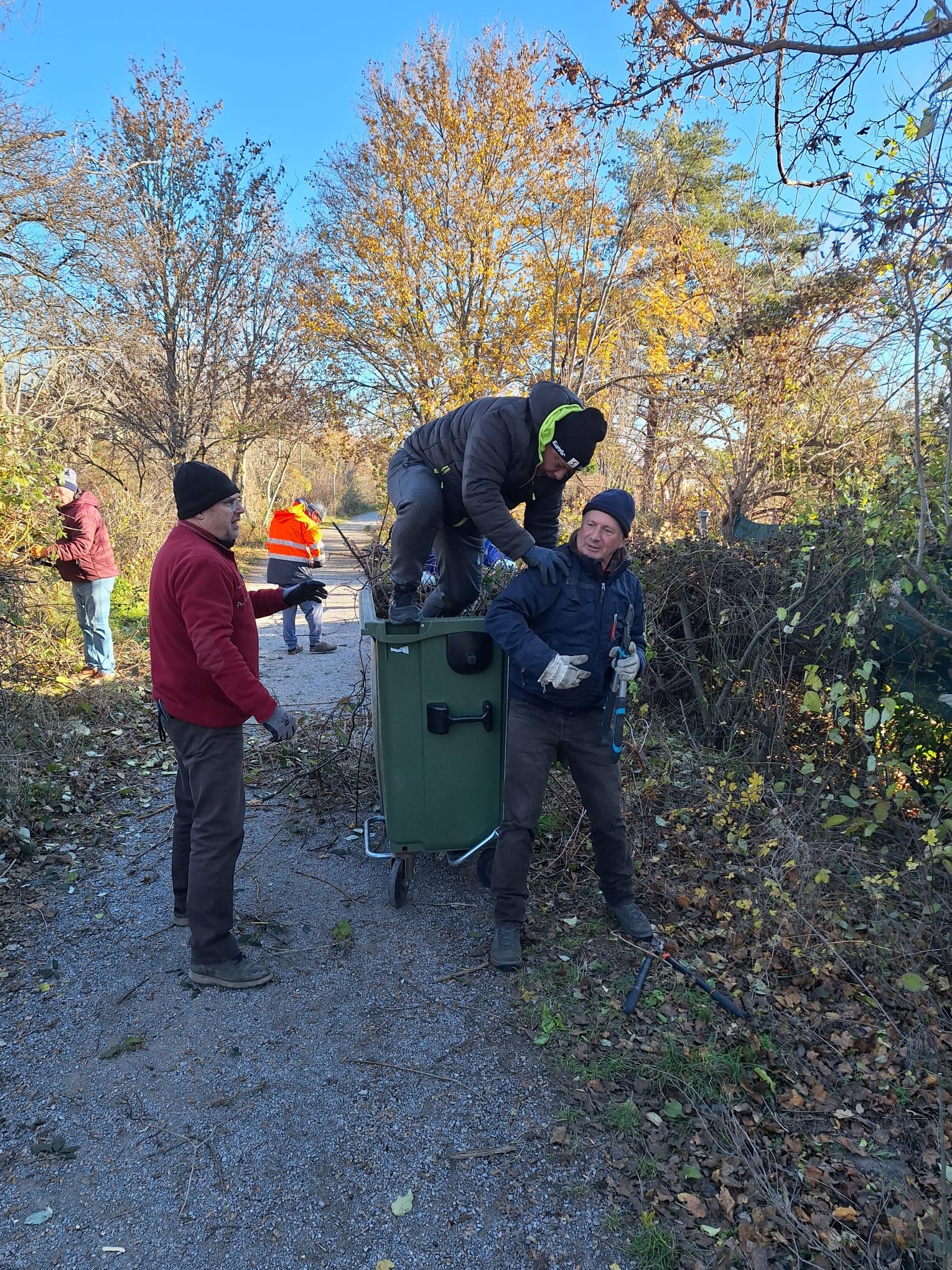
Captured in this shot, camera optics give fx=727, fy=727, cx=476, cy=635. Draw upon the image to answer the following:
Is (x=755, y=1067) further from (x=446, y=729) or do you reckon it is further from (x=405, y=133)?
(x=405, y=133)

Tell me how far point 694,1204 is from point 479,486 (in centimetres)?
248

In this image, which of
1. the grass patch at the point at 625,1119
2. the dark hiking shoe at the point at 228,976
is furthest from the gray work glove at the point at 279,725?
the grass patch at the point at 625,1119

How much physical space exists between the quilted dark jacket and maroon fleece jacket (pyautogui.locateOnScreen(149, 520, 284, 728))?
102cm

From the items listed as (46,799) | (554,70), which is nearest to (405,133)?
(554,70)

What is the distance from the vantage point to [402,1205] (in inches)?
79.0

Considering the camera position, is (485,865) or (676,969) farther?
(485,865)

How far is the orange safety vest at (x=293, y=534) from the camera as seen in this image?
746 cm

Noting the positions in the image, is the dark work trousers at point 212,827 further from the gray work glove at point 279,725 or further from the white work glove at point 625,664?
the white work glove at point 625,664

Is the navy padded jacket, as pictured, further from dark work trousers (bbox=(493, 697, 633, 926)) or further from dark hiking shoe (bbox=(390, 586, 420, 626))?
dark hiking shoe (bbox=(390, 586, 420, 626))

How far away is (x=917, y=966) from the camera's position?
2777mm

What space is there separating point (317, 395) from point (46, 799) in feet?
43.4

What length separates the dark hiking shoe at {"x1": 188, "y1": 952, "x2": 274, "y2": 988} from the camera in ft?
9.37

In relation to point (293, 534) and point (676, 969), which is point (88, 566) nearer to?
point (293, 534)

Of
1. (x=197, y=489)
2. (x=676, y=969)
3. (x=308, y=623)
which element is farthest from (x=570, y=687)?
(x=308, y=623)
